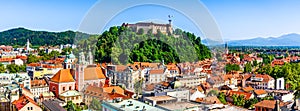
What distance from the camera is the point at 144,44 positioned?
10.5ft

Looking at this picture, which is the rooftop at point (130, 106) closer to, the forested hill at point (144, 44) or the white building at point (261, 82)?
the forested hill at point (144, 44)

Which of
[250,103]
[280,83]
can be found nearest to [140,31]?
[250,103]

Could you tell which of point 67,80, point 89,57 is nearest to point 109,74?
point 67,80

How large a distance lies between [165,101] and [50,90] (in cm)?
301

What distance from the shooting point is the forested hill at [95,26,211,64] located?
2459mm

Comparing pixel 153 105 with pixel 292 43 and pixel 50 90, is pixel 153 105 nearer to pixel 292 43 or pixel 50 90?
pixel 50 90

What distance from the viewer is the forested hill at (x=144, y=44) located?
2459 mm

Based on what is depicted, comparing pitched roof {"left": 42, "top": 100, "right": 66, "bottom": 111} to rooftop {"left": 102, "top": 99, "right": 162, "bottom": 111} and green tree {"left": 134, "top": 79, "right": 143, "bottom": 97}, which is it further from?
rooftop {"left": 102, "top": 99, "right": 162, "bottom": 111}

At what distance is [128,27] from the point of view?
250 centimetres

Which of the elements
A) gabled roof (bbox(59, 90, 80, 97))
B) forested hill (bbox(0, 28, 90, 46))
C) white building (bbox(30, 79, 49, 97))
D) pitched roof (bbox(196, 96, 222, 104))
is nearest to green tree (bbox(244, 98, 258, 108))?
pitched roof (bbox(196, 96, 222, 104))

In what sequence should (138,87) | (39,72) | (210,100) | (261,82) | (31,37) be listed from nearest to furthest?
1. (210,100)
2. (138,87)
3. (261,82)
4. (39,72)
5. (31,37)

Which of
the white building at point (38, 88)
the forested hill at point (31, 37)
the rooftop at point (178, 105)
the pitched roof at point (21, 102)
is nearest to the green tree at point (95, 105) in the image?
the rooftop at point (178, 105)

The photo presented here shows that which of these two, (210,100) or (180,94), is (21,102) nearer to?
(180,94)

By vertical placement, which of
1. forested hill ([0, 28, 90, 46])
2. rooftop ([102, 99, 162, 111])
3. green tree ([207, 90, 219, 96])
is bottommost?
rooftop ([102, 99, 162, 111])
